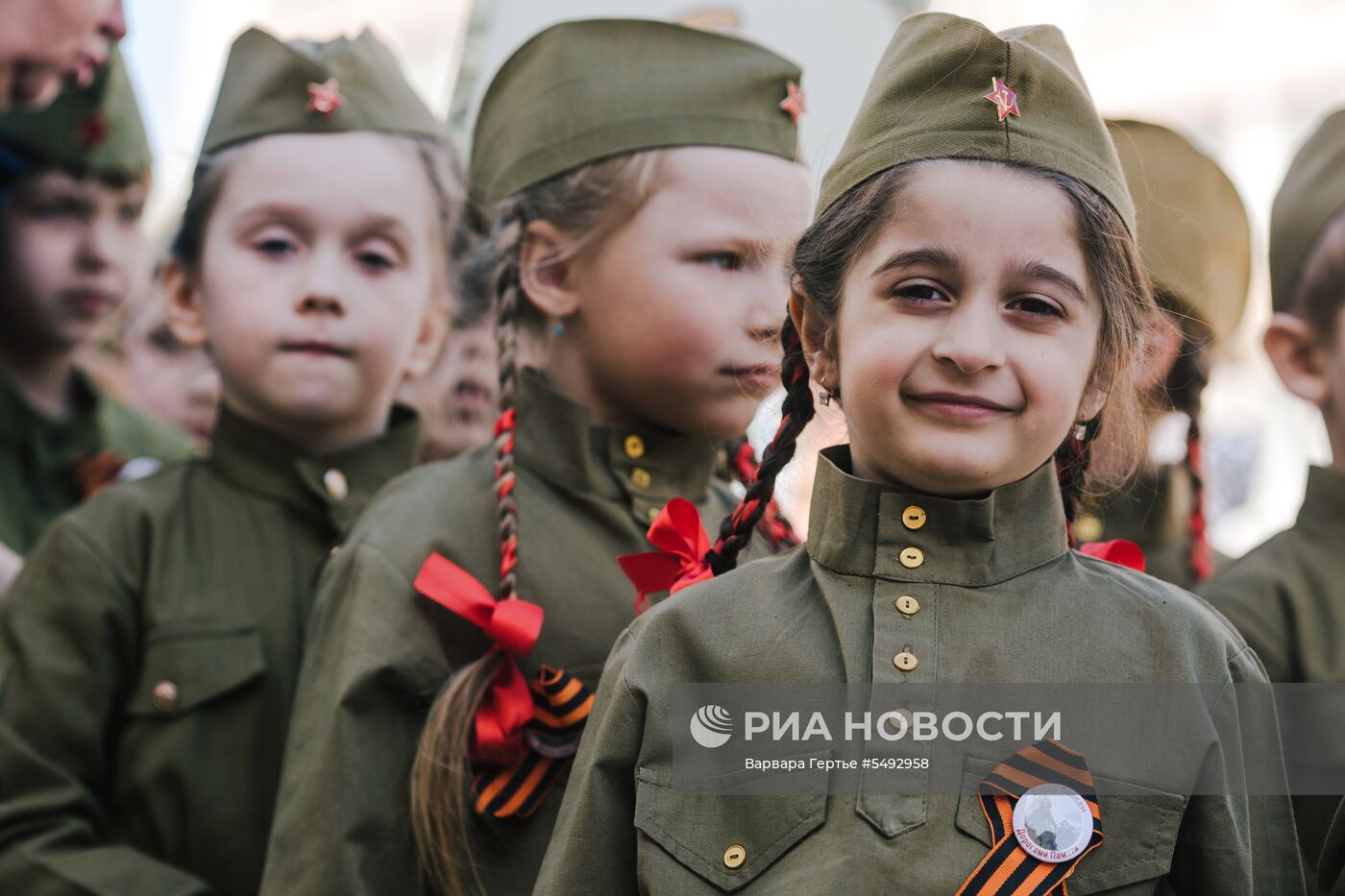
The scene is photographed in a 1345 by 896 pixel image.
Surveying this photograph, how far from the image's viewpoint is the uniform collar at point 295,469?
2.52 metres

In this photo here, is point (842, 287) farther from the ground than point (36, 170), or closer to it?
farther from the ground

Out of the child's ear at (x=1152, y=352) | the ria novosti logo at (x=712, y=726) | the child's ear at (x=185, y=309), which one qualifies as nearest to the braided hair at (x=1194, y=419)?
the child's ear at (x=1152, y=352)

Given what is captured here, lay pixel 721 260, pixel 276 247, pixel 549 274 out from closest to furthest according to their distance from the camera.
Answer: pixel 721 260 → pixel 549 274 → pixel 276 247

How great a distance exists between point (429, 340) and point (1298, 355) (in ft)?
4.99

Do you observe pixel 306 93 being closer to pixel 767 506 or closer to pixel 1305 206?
pixel 767 506

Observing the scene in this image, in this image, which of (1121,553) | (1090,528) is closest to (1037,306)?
(1121,553)

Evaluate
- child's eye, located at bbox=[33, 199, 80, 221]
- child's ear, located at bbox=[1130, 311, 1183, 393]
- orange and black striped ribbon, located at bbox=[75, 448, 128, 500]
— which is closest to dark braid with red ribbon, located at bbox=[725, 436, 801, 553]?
child's ear, located at bbox=[1130, 311, 1183, 393]

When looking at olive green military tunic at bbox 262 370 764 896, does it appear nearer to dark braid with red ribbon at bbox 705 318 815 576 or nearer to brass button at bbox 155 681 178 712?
brass button at bbox 155 681 178 712

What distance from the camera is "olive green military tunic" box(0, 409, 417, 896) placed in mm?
2221

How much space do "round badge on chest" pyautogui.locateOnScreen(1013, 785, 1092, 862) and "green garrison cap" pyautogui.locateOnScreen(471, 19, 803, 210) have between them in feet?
3.83

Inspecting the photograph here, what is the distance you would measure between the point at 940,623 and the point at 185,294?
173 cm

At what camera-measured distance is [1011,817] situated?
1.40 metres

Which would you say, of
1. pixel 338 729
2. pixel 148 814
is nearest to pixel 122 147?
pixel 148 814

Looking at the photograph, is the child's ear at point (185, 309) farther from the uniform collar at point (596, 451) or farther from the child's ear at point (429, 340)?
the uniform collar at point (596, 451)
